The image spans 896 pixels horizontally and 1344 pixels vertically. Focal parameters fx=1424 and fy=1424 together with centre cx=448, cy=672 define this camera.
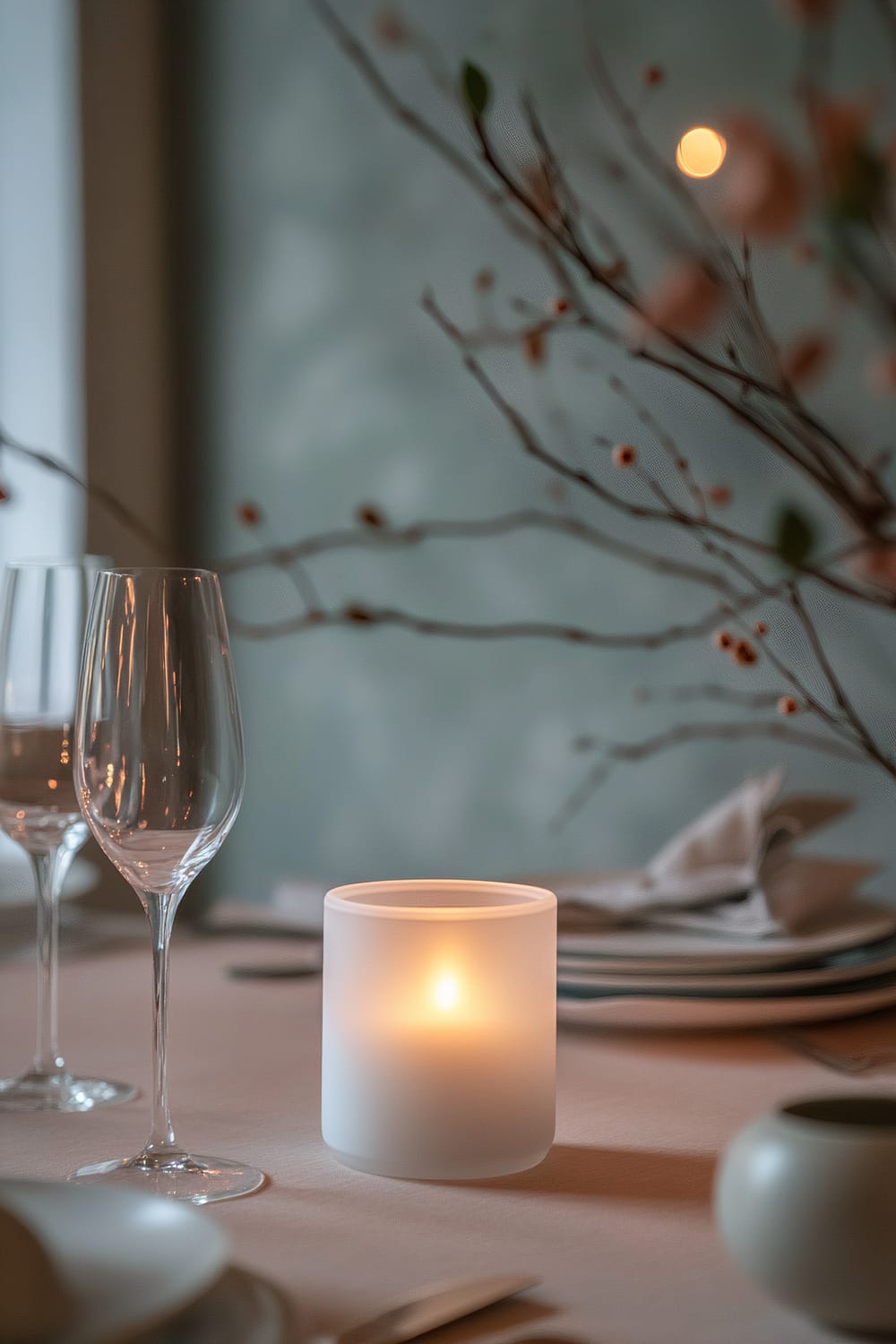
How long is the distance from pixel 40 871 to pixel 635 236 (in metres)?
1.06

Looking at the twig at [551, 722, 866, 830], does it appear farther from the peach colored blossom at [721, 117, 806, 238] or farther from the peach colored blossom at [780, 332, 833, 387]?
the peach colored blossom at [721, 117, 806, 238]

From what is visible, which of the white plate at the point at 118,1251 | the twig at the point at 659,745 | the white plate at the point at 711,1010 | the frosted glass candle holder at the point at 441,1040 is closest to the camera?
the white plate at the point at 118,1251

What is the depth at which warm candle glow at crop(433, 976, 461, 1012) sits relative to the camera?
0.63m

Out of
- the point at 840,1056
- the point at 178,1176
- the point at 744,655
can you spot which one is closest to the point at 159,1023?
the point at 178,1176

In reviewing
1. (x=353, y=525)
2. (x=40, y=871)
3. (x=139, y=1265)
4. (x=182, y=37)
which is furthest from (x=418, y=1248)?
(x=182, y=37)

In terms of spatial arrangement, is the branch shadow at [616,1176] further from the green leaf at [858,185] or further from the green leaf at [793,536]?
the green leaf at [858,185]

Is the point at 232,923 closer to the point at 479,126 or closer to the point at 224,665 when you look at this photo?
the point at 224,665

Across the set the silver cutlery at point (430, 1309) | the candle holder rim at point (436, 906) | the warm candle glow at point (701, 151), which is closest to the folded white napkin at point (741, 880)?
the candle holder rim at point (436, 906)

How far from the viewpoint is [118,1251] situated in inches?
17.6

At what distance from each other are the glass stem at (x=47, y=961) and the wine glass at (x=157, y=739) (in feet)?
0.56

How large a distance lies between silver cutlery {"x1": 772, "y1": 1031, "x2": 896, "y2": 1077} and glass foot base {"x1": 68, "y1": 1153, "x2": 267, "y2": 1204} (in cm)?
36

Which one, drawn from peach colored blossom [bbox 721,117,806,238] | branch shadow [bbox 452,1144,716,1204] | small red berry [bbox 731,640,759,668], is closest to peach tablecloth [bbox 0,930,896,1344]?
branch shadow [bbox 452,1144,716,1204]

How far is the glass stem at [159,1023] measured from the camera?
0.63 metres

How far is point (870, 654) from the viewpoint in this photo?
141 centimetres
